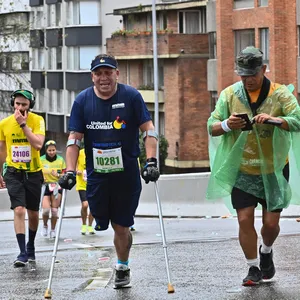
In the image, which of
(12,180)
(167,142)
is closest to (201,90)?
(167,142)

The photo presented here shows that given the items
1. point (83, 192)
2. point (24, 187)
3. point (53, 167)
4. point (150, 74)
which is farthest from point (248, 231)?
point (150, 74)

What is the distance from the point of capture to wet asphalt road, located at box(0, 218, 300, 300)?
895 cm

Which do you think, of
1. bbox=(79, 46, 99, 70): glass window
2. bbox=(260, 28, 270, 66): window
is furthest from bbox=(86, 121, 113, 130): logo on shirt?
bbox=(79, 46, 99, 70): glass window

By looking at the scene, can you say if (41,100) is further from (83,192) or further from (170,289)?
(170,289)

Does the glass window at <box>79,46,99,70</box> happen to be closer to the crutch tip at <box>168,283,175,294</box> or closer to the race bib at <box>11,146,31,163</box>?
the race bib at <box>11,146,31,163</box>

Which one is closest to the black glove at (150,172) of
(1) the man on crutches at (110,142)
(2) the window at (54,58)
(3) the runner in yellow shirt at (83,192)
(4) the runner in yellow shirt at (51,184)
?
(1) the man on crutches at (110,142)

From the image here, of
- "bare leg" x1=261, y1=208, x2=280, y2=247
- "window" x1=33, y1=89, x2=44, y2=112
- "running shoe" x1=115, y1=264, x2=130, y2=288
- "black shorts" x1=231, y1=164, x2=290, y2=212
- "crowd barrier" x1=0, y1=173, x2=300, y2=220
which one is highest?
"black shorts" x1=231, y1=164, x2=290, y2=212

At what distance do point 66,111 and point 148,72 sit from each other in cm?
1027

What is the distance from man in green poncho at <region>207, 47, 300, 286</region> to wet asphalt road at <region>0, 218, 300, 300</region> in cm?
47

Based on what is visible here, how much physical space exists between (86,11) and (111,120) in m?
55.2

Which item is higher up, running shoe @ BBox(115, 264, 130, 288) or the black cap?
the black cap

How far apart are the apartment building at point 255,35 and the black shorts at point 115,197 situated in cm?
3391

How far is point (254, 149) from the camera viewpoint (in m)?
9.22

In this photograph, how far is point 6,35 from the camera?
149 ft
